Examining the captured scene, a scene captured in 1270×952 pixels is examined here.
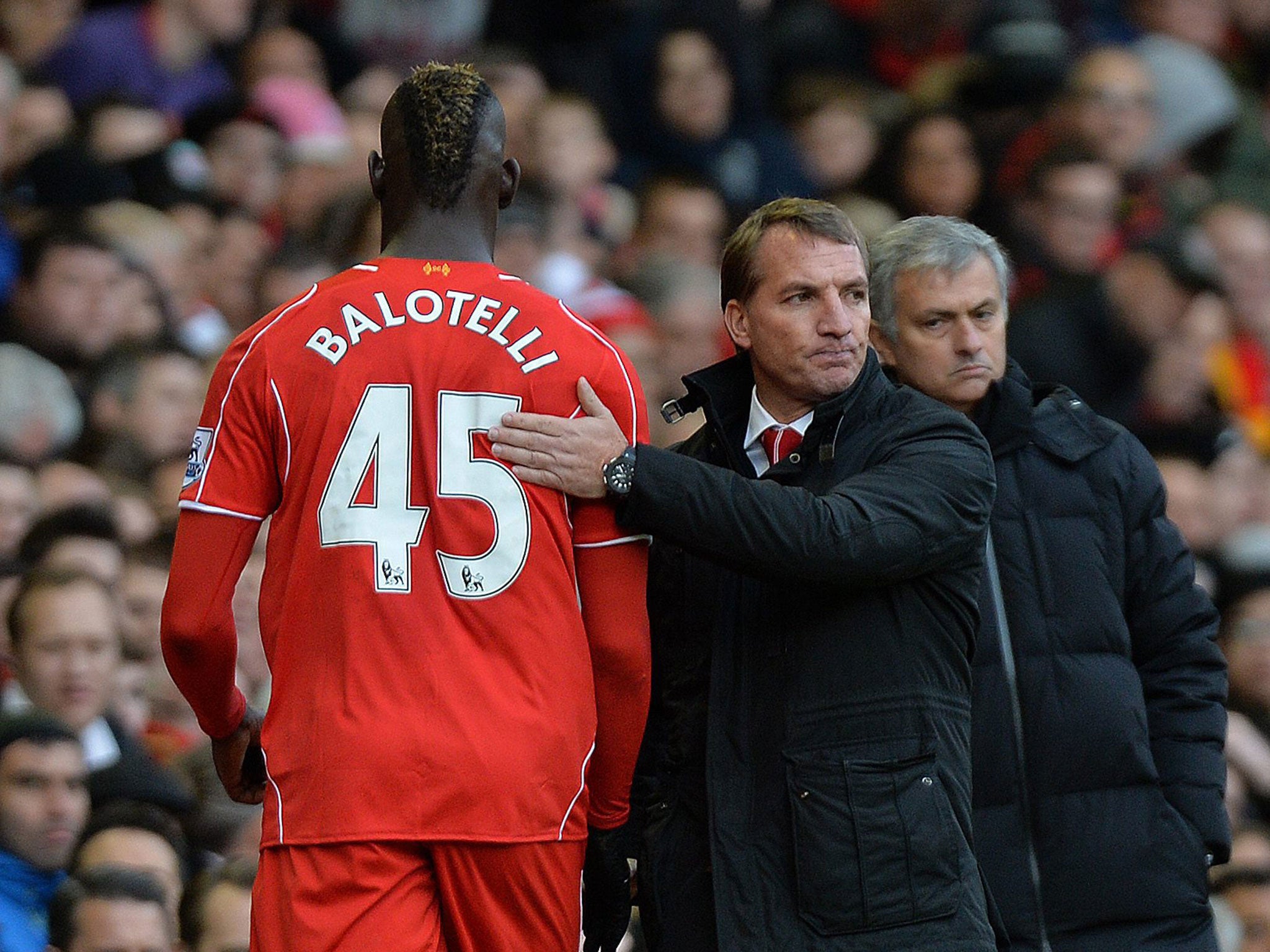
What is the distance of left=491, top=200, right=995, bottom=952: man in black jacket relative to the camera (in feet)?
12.5

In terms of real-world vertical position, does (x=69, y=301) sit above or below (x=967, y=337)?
above

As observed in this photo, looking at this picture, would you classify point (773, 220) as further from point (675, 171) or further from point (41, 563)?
point (675, 171)

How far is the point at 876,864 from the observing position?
3.78 metres

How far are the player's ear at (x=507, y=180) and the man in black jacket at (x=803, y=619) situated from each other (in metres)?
0.43

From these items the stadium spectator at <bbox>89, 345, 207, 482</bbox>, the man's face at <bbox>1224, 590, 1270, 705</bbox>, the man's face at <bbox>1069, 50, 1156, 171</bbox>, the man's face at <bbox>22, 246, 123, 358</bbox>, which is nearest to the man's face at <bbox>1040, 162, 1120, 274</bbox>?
the man's face at <bbox>1069, 50, 1156, 171</bbox>

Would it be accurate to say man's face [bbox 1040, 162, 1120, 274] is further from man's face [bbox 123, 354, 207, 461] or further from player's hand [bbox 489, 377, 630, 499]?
player's hand [bbox 489, 377, 630, 499]

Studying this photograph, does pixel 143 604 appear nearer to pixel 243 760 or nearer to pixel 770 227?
pixel 243 760

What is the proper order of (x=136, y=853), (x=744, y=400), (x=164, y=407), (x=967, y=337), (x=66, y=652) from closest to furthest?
(x=744, y=400)
(x=967, y=337)
(x=136, y=853)
(x=66, y=652)
(x=164, y=407)

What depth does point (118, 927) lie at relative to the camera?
521cm

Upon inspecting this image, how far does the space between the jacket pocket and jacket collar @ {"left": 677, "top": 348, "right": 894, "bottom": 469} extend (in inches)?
24.7

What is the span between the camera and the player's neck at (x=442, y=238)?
3844 mm

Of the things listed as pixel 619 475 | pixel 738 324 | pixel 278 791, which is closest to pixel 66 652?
pixel 278 791

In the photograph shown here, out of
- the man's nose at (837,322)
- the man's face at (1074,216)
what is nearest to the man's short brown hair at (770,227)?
the man's nose at (837,322)

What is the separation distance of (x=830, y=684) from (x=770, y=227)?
2.91ft
